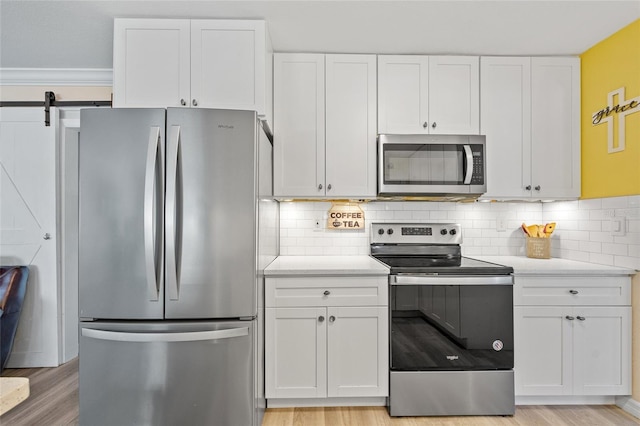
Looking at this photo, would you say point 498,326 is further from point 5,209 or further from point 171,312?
point 5,209

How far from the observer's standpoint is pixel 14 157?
2.82 metres

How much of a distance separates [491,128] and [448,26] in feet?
2.65

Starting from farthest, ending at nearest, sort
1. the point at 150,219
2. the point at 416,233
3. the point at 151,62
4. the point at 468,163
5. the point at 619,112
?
the point at 416,233 → the point at 468,163 → the point at 619,112 → the point at 151,62 → the point at 150,219

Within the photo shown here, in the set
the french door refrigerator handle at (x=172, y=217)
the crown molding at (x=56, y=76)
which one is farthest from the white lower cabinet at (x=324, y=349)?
the crown molding at (x=56, y=76)

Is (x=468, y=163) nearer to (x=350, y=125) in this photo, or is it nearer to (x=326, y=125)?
(x=350, y=125)

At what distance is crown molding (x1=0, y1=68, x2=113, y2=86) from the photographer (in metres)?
2.81

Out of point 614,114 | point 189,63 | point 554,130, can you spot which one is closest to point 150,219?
point 189,63

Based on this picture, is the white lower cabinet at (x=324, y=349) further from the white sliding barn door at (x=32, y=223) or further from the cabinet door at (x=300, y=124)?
the white sliding barn door at (x=32, y=223)

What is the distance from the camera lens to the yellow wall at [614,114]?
2146mm

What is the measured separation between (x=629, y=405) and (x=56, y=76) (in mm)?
4818

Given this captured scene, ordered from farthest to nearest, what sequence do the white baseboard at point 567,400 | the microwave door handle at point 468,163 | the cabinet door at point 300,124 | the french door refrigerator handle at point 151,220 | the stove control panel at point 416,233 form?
the stove control panel at point 416,233, the cabinet door at point 300,124, the microwave door handle at point 468,163, the white baseboard at point 567,400, the french door refrigerator handle at point 151,220

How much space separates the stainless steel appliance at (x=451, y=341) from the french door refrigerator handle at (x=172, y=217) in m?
1.26

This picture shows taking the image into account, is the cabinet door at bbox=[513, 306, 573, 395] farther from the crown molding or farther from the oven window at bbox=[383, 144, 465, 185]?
the crown molding

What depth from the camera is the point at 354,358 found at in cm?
214
